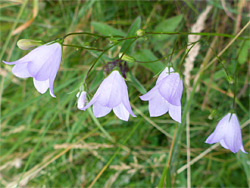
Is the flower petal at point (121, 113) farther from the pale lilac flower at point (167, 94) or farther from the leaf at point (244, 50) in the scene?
the leaf at point (244, 50)

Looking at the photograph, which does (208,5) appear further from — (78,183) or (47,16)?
(78,183)

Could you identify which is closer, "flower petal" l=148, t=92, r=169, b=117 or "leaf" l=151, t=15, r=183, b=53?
"flower petal" l=148, t=92, r=169, b=117

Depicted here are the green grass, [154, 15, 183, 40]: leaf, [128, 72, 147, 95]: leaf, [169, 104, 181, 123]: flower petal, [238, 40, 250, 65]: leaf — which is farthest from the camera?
the green grass

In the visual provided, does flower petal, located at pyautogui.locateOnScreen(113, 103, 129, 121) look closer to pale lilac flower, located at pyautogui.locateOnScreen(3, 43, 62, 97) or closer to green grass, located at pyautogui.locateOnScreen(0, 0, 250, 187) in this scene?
pale lilac flower, located at pyautogui.locateOnScreen(3, 43, 62, 97)

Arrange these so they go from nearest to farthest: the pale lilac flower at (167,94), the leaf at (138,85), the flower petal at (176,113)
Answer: the pale lilac flower at (167,94) < the flower petal at (176,113) < the leaf at (138,85)

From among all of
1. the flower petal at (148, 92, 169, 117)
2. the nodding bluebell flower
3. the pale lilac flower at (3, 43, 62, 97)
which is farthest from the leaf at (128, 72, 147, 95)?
the pale lilac flower at (3, 43, 62, 97)

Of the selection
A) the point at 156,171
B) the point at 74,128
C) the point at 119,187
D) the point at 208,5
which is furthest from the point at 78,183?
the point at 208,5

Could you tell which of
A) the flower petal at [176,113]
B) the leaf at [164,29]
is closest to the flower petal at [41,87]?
the flower petal at [176,113]

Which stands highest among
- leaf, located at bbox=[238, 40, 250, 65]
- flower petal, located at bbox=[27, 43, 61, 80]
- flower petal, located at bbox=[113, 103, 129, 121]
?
leaf, located at bbox=[238, 40, 250, 65]
